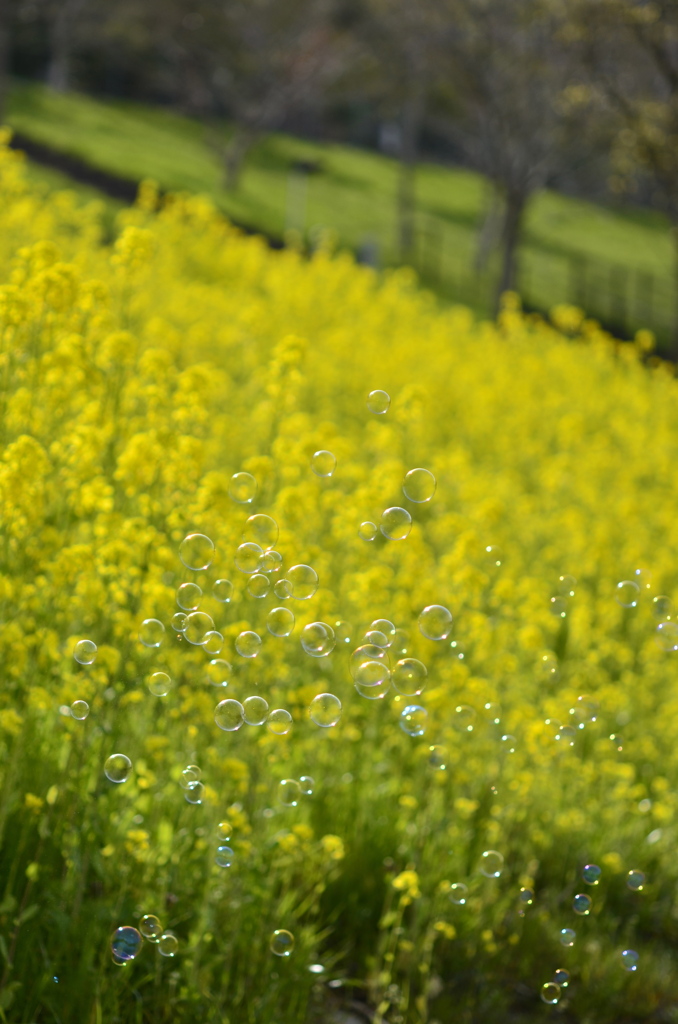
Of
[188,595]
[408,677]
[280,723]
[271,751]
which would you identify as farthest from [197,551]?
[408,677]

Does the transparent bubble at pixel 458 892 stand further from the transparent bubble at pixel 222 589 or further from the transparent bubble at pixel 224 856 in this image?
the transparent bubble at pixel 222 589

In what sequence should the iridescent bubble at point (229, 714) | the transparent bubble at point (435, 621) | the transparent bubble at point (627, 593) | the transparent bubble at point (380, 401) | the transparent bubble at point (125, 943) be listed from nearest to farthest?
1. the transparent bubble at point (125, 943)
2. the iridescent bubble at point (229, 714)
3. the transparent bubble at point (435, 621)
4. the transparent bubble at point (627, 593)
5. the transparent bubble at point (380, 401)

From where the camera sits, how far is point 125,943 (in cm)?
270

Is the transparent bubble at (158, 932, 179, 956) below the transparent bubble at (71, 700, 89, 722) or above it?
below

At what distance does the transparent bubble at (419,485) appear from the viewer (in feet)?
13.9

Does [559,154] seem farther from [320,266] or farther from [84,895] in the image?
[84,895]

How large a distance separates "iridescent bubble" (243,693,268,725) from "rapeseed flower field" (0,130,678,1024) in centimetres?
1

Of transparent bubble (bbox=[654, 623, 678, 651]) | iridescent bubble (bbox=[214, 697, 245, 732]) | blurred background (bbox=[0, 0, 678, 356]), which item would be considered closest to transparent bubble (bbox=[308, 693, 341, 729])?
iridescent bubble (bbox=[214, 697, 245, 732])

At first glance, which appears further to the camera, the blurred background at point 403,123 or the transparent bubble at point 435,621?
the blurred background at point 403,123

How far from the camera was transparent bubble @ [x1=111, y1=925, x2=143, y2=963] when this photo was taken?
269cm

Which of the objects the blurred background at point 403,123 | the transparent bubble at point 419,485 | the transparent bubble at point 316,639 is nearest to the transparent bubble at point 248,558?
the transparent bubble at point 316,639

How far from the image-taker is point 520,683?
17.1ft

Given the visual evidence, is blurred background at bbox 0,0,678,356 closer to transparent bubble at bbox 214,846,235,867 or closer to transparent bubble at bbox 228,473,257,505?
transparent bubble at bbox 228,473,257,505

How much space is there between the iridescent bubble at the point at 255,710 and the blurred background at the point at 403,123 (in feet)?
58.2
